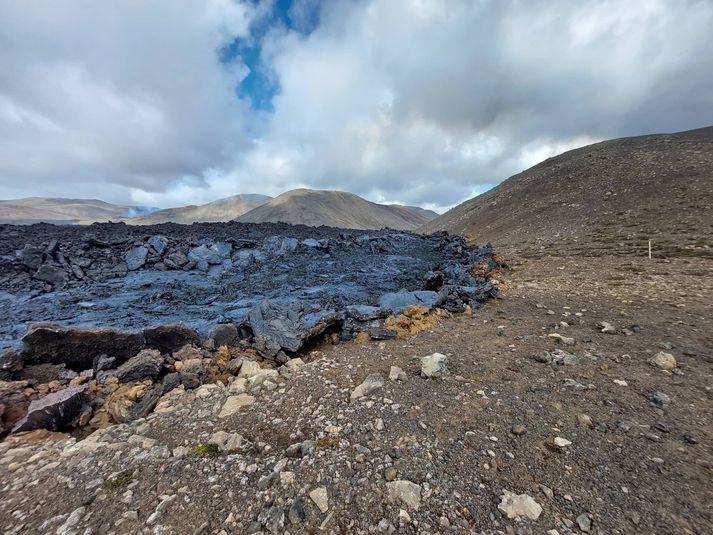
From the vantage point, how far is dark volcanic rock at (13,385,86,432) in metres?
4.34

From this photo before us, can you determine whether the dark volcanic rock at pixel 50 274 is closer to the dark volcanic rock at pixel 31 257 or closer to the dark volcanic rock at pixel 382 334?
the dark volcanic rock at pixel 31 257

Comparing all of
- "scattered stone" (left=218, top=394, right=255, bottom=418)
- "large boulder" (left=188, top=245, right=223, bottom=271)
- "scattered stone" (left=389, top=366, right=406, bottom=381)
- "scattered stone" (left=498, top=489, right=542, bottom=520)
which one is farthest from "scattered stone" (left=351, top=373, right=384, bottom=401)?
"large boulder" (left=188, top=245, right=223, bottom=271)

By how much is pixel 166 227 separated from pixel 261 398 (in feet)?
83.8

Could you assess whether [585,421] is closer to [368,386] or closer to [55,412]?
[368,386]

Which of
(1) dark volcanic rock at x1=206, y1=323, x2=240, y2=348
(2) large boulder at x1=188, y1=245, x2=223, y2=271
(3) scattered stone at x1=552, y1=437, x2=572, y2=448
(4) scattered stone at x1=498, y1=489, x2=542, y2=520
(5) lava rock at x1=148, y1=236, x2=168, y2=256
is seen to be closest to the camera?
(4) scattered stone at x1=498, y1=489, x2=542, y2=520

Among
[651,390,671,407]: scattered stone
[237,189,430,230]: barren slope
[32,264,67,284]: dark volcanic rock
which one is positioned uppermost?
[237,189,430,230]: barren slope

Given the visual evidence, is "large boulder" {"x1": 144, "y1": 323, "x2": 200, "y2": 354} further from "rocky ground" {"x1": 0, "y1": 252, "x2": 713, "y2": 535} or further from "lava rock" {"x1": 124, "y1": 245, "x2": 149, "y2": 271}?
"lava rock" {"x1": 124, "y1": 245, "x2": 149, "y2": 271}

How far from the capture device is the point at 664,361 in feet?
16.0

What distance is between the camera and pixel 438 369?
202 inches

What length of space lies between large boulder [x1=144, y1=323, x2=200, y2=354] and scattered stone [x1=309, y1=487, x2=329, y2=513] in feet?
16.0

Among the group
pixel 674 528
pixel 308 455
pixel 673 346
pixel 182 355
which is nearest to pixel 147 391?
pixel 182 355

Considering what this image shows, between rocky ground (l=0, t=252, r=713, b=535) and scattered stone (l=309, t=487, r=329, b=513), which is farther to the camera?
scattered stone (l=309, t=487, r=329, b=513)

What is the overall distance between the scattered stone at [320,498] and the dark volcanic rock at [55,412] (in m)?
4.02

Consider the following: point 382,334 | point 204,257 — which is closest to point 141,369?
point 382,334
